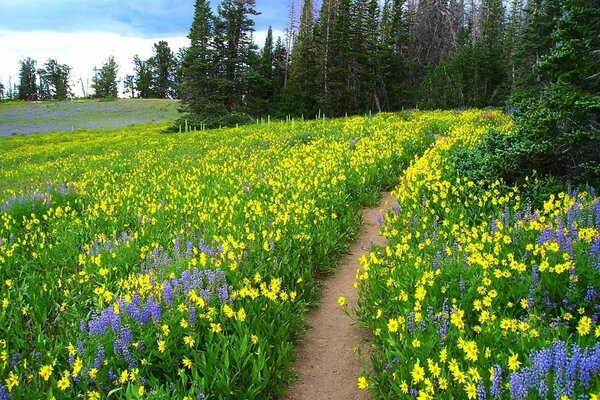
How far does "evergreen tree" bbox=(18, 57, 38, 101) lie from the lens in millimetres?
110625

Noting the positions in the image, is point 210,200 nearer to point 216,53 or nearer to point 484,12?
point 216,53

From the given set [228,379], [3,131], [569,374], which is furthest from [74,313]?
[3,131]

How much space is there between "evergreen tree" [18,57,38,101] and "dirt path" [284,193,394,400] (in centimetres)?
12839

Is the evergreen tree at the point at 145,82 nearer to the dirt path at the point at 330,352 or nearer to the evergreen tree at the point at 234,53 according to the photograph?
the evergreen tree at the point at 234,53

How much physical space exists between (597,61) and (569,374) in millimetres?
5598

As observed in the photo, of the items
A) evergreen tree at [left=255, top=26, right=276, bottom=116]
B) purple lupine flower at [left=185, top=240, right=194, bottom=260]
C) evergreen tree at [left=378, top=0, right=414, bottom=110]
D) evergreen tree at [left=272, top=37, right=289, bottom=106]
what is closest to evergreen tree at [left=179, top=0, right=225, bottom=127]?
evergreen tree at [left=255, top=26, right=276, bottom=116]

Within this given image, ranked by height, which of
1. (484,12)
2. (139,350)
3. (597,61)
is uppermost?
(484,12)

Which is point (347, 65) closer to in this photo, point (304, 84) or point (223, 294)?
point (304, 84)

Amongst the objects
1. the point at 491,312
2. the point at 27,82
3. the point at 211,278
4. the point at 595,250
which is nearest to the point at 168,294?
the point at 211,278

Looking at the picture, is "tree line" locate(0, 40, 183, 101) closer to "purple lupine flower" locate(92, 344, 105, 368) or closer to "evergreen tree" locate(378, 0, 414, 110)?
"evergreen tree" locate(378, 0, 414, 110)

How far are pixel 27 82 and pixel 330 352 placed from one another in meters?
131

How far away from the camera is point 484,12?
66250 mm

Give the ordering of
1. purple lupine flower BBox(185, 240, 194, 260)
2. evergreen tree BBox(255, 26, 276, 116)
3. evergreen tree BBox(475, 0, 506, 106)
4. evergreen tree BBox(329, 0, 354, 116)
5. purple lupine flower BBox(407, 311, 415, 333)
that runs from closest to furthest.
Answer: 1. purple lupine flower BBox(407, 311, 415, 333)
2. purple lupine flower BBox(185, 240, 194, 260)
3. evergreen tree BBox(255, 26, 276, 116)
4. evergreen tree BBox(329, 0, 354, 116)
5. evergreen tree BBox(475, 0, 506, 106)

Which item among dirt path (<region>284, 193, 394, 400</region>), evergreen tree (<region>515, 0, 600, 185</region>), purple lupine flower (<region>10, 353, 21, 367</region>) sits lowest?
dirt path (<region>284, 193, 394, 400</region>)
